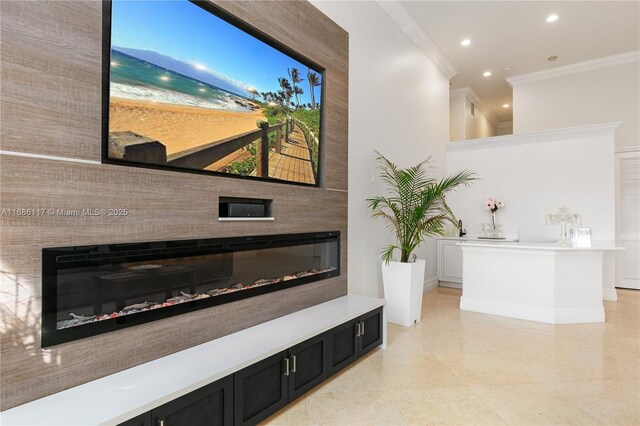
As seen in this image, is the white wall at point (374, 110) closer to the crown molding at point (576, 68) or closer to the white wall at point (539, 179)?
the white wall at point (539, 179)

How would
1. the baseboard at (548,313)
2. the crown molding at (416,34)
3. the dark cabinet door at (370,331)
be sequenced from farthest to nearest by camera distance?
the crown molding at (416,34)
the baseboard at (548,313)
the dark cabinet door at (370,331)

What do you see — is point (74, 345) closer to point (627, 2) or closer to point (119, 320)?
point (119, 320)

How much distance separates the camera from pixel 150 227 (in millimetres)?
1854

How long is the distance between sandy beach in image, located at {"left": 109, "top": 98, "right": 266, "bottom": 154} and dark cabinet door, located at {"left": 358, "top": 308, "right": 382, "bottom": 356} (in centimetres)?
174

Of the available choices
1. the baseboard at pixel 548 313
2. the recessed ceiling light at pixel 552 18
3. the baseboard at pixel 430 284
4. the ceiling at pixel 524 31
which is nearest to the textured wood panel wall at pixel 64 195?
the baseboard at pixel 548 313

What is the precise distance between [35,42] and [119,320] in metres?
1.27

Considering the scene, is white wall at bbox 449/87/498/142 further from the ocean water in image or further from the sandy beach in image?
the ocean water in image

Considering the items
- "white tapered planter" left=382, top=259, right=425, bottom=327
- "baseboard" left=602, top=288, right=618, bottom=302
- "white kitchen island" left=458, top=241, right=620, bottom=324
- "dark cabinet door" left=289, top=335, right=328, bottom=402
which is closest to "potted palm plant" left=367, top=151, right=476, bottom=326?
"white tapered planter" left=382, top=259, right=425, bottom=327

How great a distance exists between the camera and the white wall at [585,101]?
18.9 ft

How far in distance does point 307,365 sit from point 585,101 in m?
6.77

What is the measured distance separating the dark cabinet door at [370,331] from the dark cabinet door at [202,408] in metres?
1.28

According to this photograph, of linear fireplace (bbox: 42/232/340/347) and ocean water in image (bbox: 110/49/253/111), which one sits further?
ocean water in image (bbox: 110/49/253/111)

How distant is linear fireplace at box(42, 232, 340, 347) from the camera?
5.04 feet

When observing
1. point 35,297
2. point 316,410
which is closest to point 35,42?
point 35,297
